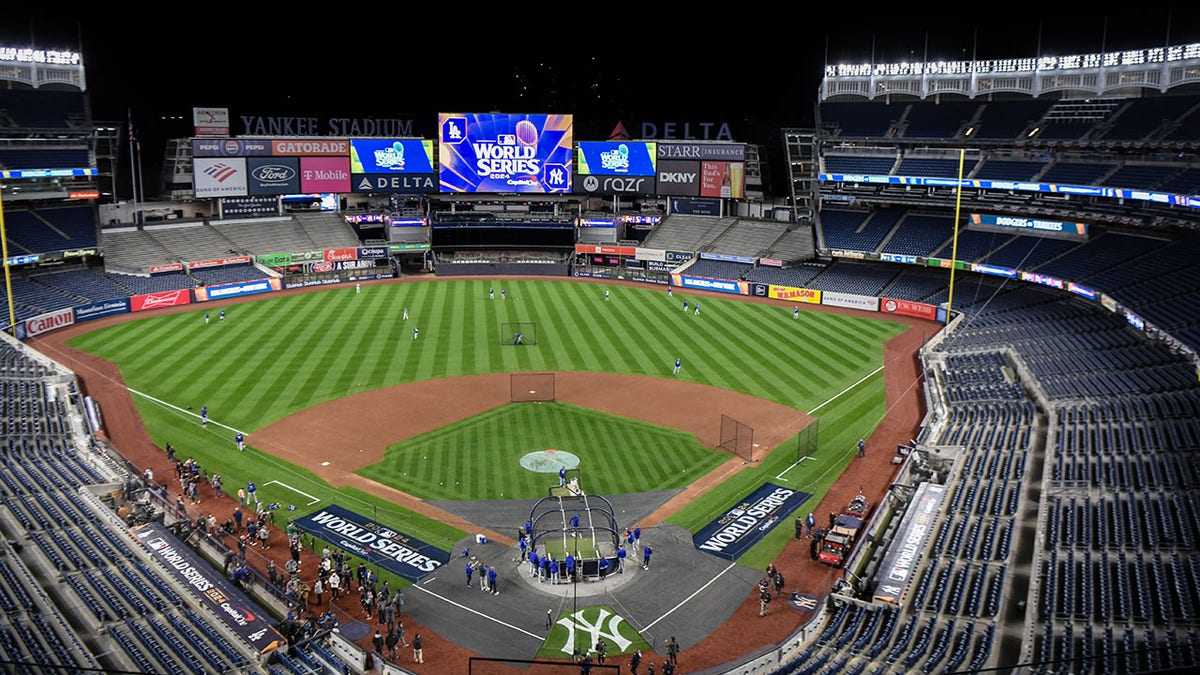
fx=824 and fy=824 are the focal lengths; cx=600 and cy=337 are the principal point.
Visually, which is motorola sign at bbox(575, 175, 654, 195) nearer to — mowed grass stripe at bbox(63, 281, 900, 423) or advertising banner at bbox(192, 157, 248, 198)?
mowed grass stripe at bbox(63, 281, 900, 423)

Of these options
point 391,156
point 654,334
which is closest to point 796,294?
point 654,334

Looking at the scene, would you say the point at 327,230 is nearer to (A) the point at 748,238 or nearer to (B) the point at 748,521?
(A) the point at 748,238

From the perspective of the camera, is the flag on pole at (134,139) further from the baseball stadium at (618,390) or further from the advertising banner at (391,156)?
the advertising banner at (391,156)

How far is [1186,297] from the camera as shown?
38344 millimetres

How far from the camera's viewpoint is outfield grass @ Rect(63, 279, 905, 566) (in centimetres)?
3027

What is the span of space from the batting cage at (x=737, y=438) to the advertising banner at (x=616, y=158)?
1722 inches

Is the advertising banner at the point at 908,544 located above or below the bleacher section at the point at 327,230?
below

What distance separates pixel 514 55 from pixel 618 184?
21147 millimetres

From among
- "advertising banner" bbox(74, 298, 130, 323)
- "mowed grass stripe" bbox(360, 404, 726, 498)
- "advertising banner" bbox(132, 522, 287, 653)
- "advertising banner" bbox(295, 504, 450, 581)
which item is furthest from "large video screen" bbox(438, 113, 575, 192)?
"advertising banner" bbox(132, 522, 287, 653)

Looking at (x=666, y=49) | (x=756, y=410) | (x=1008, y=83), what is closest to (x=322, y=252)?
(x=666, y=49)

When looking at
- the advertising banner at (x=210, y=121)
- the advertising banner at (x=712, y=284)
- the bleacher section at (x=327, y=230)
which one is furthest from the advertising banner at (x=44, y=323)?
the advertising banner at (x=712, y=284)

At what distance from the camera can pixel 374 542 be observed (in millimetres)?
25359

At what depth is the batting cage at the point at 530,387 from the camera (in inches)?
1529

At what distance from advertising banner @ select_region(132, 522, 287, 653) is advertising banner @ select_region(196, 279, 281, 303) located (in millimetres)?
39108
